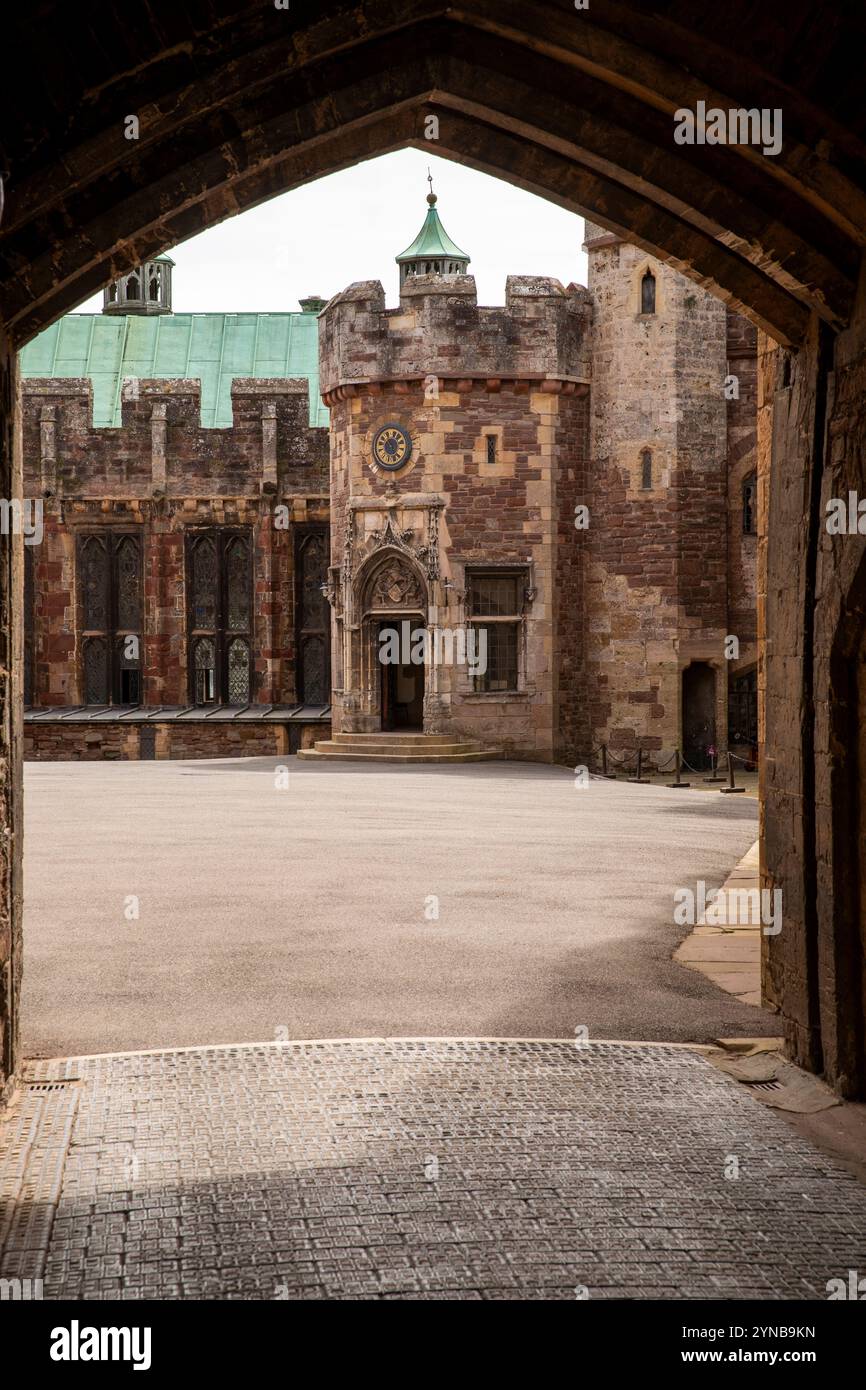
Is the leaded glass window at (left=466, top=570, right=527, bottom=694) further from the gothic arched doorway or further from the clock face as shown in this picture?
the clock face

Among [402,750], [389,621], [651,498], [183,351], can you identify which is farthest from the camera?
[183,351]

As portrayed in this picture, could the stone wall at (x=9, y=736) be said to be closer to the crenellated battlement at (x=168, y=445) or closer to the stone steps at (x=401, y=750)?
the stone steps at (x=401, y=750)

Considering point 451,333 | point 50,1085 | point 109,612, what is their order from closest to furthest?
point 50,1085 → point 451,333 → point 109,612

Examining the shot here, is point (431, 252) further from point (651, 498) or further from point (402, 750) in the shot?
point (402, 750)

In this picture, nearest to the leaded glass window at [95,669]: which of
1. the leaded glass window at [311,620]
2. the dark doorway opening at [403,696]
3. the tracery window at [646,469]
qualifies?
the leaded glass window at [311,620]

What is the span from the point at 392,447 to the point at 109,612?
8073 millimetres

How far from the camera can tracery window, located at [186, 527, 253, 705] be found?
92.3 ft

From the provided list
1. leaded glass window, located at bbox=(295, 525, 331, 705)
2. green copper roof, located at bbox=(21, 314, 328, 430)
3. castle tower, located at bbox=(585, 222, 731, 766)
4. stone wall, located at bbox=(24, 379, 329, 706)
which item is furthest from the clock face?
green copper roof, located at bbox=(21, 314, 328, 430)

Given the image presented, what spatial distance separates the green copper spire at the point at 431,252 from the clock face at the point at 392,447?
20077mm

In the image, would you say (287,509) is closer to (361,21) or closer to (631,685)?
(631,685)

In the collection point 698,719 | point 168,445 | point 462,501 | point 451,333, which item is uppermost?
point 451,333

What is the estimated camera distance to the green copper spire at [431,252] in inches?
1654

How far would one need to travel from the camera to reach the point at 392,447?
2336 cm

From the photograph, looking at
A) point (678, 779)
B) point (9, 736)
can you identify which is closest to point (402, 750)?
point (678, 779)
